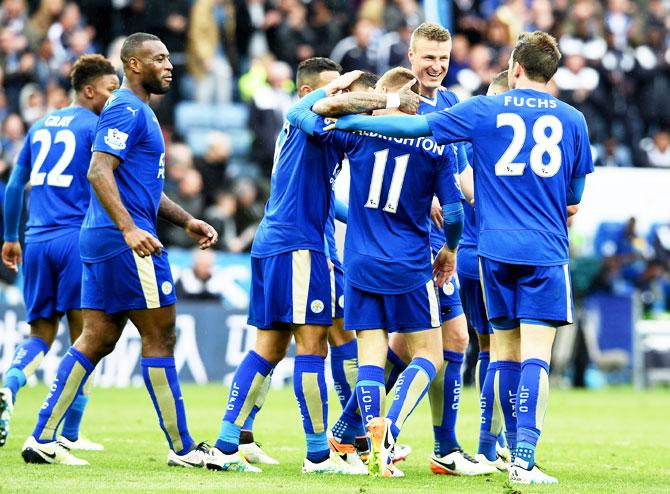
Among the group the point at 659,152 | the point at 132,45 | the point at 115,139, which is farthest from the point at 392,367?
the point at 659,152

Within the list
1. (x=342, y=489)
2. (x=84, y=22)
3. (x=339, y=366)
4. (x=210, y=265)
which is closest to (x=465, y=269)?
(x=339, y=366)

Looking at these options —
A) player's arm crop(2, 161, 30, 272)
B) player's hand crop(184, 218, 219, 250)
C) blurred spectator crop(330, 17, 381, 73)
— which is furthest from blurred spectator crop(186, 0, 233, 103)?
player's hand crop(184, 218, 219, 250)

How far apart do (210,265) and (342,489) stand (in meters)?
11.3

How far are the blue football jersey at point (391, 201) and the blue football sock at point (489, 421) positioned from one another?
3.44ft

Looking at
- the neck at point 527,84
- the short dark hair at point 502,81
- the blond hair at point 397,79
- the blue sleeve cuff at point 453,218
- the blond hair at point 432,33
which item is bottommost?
the blue sleeve cuff at point 453,218

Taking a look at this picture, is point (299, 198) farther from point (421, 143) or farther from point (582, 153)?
point (582, 153)

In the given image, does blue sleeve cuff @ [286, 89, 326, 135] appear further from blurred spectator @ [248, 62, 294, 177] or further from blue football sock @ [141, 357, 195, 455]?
blurred spectator @ [248, 62, 294, 177]

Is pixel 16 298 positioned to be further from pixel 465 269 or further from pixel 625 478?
pixel 625 478

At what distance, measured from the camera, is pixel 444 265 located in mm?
8648

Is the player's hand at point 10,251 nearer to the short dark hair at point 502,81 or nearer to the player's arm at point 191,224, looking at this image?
the player's arm at point 191,224

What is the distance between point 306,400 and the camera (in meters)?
8.36

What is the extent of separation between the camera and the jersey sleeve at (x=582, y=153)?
8031 mm

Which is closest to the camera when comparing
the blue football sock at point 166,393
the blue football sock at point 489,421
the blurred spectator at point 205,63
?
the blue football sock at point 166,393

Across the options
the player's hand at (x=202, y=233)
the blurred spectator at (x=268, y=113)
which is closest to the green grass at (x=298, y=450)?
the player's hand at (x=202, y=233)
